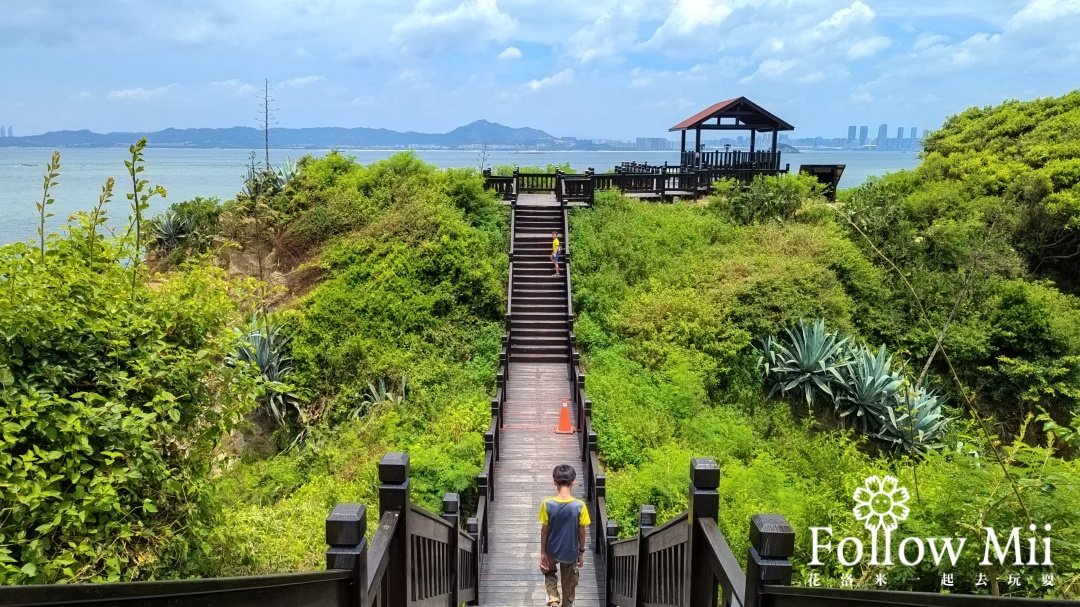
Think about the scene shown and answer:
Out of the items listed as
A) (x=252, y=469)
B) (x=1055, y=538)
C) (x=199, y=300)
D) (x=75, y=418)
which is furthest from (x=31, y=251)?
(x=252, y=469)

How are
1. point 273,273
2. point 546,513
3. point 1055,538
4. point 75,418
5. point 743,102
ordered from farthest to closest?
point 743,102, point 273,273, point 546,513, point 1055,538, point 75,418

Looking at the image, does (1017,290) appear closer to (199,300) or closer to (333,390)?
(333,390)

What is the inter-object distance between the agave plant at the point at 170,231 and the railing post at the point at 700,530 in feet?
64.9

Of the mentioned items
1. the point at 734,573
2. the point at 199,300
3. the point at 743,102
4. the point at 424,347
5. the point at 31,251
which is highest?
the point at 743,102

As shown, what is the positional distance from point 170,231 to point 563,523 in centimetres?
1825

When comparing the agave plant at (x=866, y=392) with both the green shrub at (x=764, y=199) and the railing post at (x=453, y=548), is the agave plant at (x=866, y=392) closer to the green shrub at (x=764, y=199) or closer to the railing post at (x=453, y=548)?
the green shrub at (x=764, y=199)

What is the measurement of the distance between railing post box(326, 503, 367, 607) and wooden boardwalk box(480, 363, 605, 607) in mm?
5150

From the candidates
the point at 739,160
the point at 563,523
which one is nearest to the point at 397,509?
the point at 563,523

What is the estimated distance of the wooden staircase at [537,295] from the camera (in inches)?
593

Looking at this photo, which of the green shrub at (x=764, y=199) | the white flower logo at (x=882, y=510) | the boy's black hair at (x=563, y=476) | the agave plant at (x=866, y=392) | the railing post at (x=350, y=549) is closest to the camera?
the railing post at (x=350, y=549)

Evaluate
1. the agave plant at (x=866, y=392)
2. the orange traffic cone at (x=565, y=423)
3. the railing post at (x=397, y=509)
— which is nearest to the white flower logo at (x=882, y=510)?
the railing post at (x=397, y=509)

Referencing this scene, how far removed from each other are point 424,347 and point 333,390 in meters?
2.18

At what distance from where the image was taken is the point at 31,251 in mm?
4355

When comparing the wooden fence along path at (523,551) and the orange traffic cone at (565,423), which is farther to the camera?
the orange traffic cone at (565,423)
